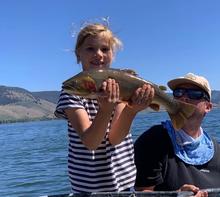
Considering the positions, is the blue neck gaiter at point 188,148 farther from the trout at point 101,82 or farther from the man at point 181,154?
the trout at point 101,82

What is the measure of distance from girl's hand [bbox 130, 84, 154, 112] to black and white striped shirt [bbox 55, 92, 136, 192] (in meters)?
0.40

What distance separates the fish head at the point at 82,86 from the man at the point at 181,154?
114 cm

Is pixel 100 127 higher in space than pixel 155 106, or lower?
lower

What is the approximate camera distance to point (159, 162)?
181 inches

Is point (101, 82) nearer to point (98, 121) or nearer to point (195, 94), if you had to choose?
point (98, 121)

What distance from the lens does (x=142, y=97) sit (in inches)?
151

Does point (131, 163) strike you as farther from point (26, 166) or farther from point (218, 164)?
point (26, 166)

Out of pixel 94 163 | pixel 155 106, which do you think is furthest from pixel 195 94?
pixel 94 163

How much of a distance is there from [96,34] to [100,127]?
0.88m

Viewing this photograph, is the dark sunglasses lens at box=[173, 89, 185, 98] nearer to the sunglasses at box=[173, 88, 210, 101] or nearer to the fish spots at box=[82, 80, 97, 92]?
the sunglasses at box=[173, 88, 210, 101]

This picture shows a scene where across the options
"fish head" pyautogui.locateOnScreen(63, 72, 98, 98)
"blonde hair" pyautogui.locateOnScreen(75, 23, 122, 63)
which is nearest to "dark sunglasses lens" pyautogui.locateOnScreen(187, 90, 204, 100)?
"blonde hair" pyautogui.locateOnScreen(75, 23, 122, 63)

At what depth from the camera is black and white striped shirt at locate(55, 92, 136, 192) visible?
4.08 metres

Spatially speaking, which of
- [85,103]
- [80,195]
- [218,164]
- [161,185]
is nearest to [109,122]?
[85,103]

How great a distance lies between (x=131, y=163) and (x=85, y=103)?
0.63m
